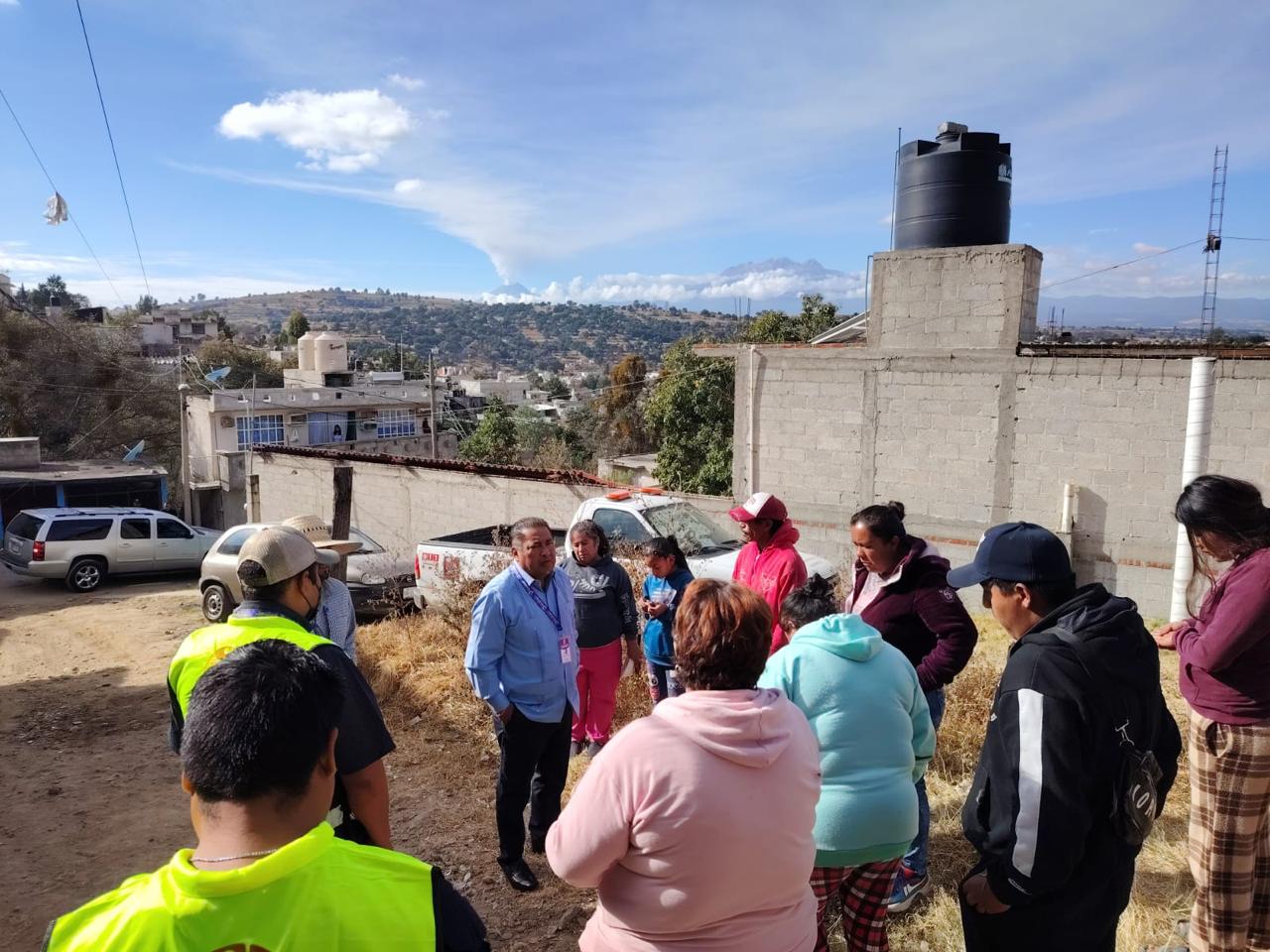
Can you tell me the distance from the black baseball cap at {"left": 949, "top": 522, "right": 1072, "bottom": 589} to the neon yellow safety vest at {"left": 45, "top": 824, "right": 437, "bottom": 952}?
1.74 m

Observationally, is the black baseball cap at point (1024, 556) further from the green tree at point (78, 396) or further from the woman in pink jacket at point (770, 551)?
the green tree at point (78, 396)

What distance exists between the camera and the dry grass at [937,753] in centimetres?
354

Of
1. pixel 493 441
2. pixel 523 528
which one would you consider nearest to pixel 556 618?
pixel 523 528

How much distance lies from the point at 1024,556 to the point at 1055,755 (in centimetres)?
52

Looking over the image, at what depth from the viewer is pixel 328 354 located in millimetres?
54344

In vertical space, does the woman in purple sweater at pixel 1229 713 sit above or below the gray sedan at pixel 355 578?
above

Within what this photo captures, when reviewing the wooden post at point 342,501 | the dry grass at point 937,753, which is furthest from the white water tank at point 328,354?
the dry grass at point 937,753

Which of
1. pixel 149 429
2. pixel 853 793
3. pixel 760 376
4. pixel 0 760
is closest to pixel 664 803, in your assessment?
pixel 853 793

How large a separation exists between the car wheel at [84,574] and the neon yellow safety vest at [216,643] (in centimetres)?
1592

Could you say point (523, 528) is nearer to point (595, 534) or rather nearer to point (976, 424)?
point (595, 534)

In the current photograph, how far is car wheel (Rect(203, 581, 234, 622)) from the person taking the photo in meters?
11.6

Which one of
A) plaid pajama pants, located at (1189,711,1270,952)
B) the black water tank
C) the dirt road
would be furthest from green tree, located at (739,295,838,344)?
plaid pajama pants, located at (1189,711,1270,952)

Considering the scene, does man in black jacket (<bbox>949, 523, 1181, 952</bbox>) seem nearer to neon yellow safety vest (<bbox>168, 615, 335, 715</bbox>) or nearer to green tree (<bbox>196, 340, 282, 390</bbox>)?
neon yellow safety vest (<bbox>168, 615, 335, 715</bbox>)

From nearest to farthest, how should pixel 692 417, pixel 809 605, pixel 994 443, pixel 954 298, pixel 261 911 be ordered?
pixel 261 911
pixel 809 605
pixel 994 443
pixel 954 298
pixel 692 417
